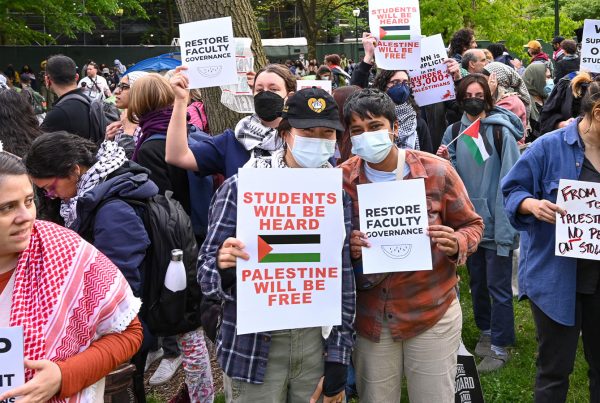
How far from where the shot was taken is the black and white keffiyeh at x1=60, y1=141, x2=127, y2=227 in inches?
148

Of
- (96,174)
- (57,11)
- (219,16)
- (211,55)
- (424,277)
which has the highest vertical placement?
(57,11)

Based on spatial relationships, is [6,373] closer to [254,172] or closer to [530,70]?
[254,172]

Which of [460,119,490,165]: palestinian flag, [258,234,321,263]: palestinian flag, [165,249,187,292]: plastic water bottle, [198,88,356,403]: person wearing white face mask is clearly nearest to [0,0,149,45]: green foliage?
[460,119,490,165]: palestinian flag

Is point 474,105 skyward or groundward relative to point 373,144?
groundward

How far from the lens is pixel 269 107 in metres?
4.04

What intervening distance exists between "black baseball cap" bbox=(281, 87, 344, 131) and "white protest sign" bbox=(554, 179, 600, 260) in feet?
4.25

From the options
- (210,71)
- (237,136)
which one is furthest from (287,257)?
(210,71)

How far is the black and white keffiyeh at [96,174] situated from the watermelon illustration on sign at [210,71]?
134 centimetres

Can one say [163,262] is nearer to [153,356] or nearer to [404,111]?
[153,356]

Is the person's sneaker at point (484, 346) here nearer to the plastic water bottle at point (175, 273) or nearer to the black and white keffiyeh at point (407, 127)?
the black and white keffiyeh at point (407, 127)

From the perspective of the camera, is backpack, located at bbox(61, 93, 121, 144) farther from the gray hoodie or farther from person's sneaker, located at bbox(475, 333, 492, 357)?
person's sneaker, located at bbox(475, 333, 492, 357)

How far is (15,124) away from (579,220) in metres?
3.98

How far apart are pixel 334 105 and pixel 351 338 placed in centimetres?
99

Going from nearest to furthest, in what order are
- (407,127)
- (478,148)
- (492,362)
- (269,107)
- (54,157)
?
(54,157) → (269,107) → (478,148) → (492,362) → (407,127)
